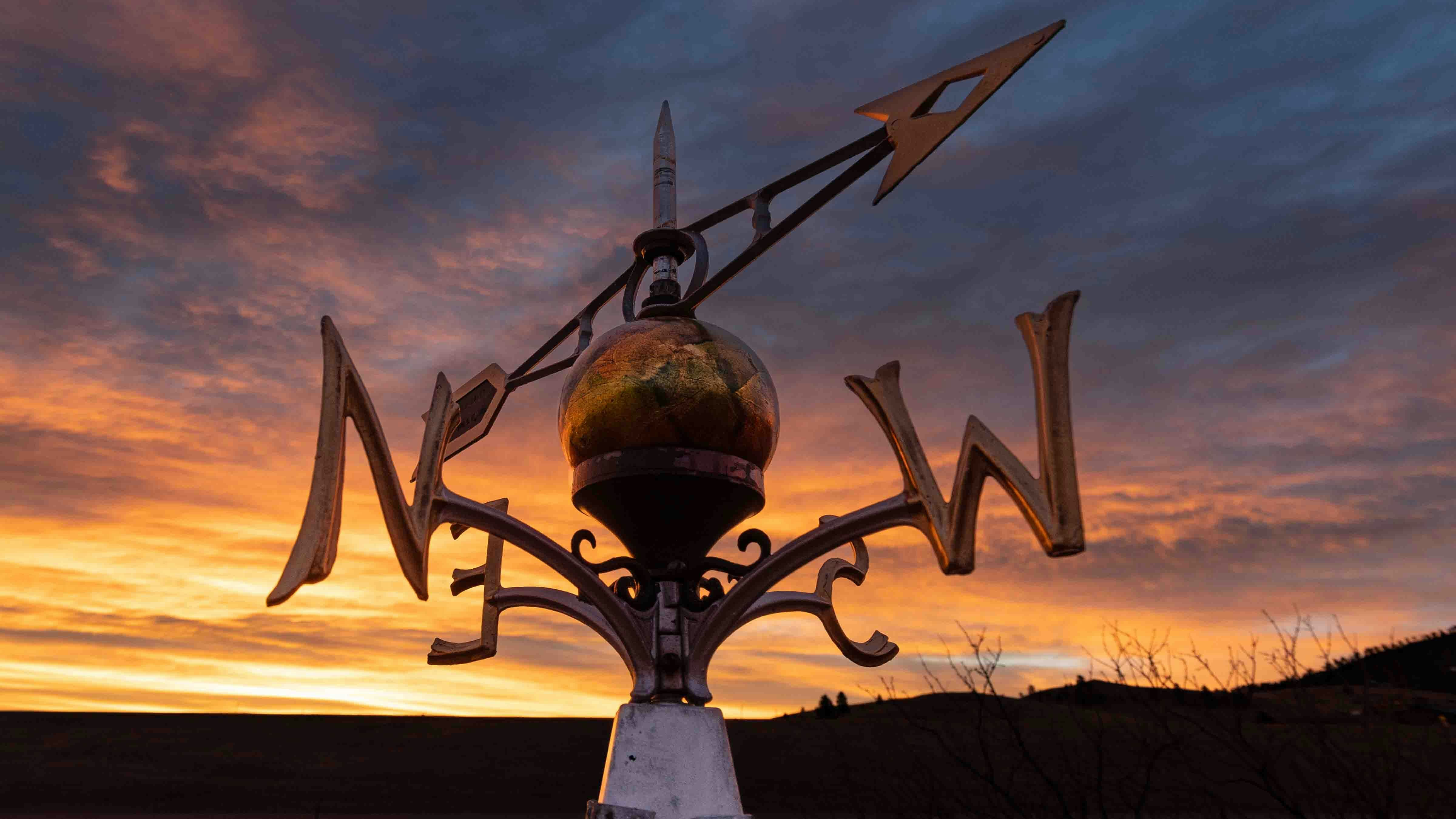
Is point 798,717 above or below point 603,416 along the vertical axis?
above

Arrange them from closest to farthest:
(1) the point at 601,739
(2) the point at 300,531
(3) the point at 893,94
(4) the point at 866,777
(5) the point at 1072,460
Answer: (2) the point at 300,531 < (5) the point at 1072,460 < (3) the point at 893,94 < (4) the point at 866,777 < (1) the point at 601,739

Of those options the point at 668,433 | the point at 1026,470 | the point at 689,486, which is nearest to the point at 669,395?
the point at 668,433

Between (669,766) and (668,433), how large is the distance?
1388 mm

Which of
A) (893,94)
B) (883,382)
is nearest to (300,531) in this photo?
(883,382)

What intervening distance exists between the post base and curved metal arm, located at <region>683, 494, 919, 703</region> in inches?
7.9

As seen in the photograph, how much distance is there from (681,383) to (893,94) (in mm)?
1687

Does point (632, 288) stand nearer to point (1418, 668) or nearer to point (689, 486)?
point (689, 486)

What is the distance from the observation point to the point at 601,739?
4175cm

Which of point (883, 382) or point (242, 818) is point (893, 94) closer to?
point (883, 382)

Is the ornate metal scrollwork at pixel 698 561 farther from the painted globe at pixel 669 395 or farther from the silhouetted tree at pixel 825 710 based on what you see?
the silhouetted tree at pixel 825 710

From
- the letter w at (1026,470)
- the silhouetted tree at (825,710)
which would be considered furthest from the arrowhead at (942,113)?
the silhouetted tree at (825,710)

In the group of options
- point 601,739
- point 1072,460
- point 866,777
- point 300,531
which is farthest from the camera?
point 601,739

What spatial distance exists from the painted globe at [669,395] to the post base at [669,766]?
1.15 metres

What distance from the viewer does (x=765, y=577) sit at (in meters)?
4.84
